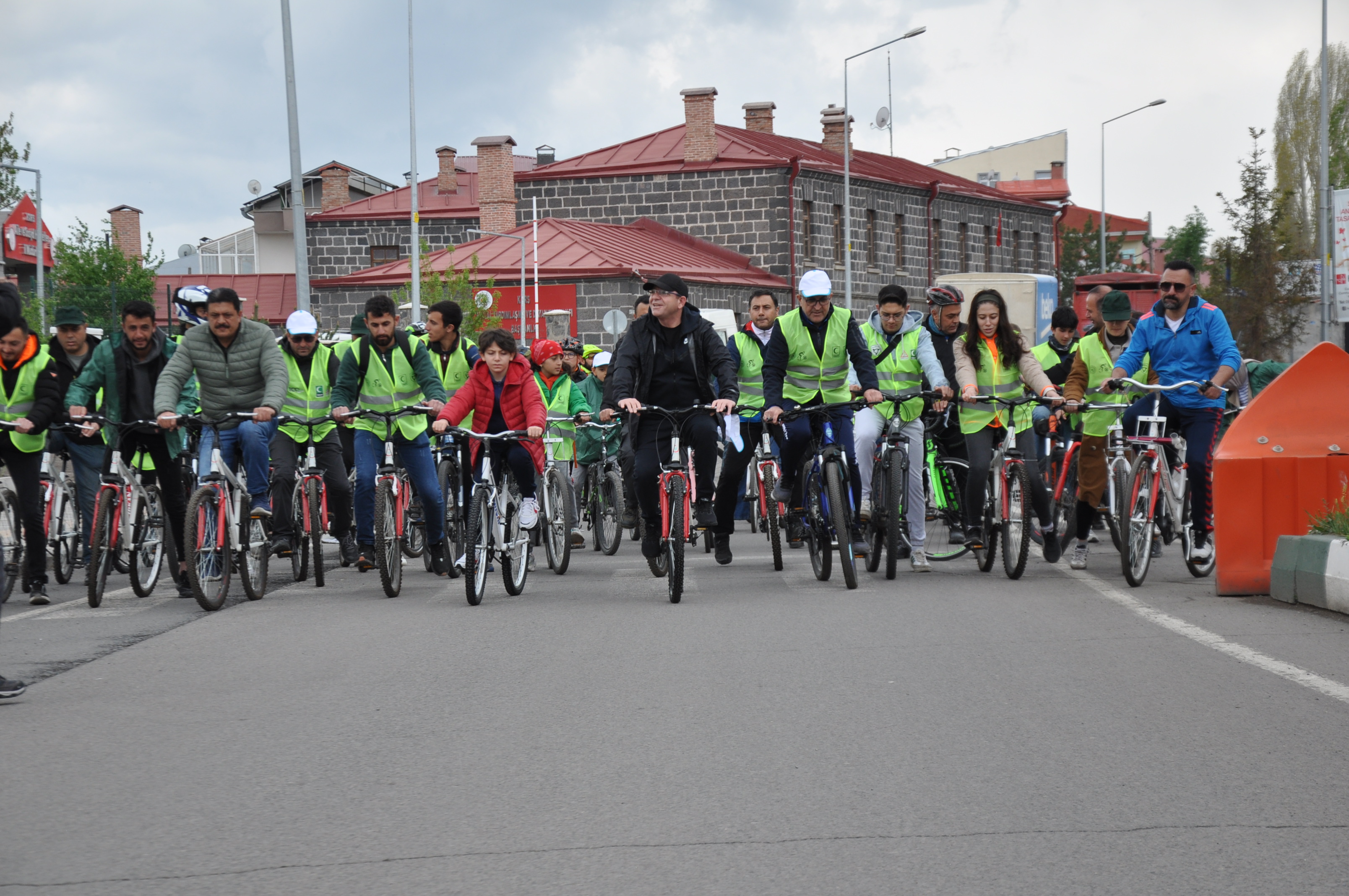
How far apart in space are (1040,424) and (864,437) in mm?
3007

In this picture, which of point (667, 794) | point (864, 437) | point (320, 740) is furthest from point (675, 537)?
point (667, 794)

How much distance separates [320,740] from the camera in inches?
241

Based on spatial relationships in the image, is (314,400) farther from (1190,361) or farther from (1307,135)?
(1307,135)

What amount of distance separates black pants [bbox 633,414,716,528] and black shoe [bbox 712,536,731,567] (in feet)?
5.46

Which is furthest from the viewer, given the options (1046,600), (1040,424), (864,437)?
(1040,424)

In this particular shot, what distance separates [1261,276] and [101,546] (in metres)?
29.0

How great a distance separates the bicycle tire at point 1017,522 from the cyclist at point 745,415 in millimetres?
1627

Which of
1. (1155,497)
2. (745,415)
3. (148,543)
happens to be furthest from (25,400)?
(1155,497)

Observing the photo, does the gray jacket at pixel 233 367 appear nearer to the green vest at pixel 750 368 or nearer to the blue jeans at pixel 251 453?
the blue jeans at pixel 251 453

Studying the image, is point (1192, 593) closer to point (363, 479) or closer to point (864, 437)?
point (864, 437)

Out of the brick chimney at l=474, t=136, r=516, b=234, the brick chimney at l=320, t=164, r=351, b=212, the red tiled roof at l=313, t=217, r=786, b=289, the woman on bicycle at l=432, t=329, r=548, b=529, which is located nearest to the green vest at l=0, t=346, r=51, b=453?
the woman on bicycle at l=432, t=329, r=548, b=529

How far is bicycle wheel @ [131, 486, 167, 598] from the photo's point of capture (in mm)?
10914

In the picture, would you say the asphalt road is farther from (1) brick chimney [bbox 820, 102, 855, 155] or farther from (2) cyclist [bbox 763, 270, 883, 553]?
(1) brick chimney [bbox 820, 102, 855, 155]

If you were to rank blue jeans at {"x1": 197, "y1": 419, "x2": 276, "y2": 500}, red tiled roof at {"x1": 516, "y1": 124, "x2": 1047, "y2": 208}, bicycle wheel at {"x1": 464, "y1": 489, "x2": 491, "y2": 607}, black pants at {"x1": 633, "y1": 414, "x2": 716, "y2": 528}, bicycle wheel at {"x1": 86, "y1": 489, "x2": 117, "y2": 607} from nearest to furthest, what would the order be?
1. bicycle wheel at {"x1": 464, "y1": 489, "x2": 491, "y2": 607}
2. bicycle wheel at {"x1": 86, "y1": 489, "x2": 117, "y2": 607}
3. black pants at {"x1": 633, "y1": 414, "x2": 716, "y2": 528}
4. blue jeans at {"x1": 197, "y1": 419, "x2": 276, "y2": 500}
5. red tiled roof at {"x1": 516, "y1": 124, "x2": 1047, "y2": 208}
